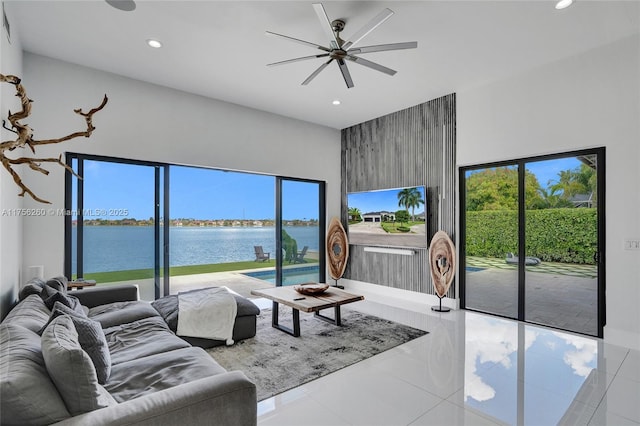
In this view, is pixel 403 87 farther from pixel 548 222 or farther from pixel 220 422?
pixel 220 422

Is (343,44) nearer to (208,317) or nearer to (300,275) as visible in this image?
(208,317)

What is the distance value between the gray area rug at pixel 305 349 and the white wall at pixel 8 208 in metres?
1.78

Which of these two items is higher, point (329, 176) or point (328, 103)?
point (328, 103)

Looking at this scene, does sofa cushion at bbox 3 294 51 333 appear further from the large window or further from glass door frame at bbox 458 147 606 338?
glass door frame at bbox 458 147 606 338

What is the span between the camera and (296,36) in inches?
131

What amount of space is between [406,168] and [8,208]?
5.03m

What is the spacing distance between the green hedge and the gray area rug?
1737 mm

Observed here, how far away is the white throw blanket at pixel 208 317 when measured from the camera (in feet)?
10.5

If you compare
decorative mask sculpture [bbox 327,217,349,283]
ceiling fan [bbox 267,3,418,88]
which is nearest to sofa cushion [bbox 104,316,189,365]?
ceiling fan [bbox 267,3,418,88]

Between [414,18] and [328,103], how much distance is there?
228 cm

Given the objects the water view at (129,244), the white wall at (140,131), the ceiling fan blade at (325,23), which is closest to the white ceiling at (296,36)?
the white wall at (140,131)

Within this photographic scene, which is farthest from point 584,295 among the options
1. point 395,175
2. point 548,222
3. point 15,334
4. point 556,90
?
point 15,334

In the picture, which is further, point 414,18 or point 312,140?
point 312,140

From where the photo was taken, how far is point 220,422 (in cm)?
139
